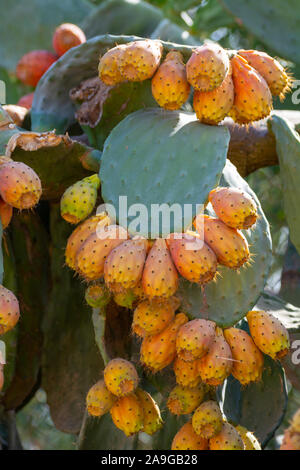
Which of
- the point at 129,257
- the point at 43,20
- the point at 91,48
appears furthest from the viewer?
the point at 43,20

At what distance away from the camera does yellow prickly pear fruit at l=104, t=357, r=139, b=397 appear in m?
1.67

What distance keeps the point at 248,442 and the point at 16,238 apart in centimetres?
82

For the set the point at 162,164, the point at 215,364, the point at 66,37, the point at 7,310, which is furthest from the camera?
the point at 66,37

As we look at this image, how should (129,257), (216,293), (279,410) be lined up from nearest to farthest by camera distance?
1. (129,257)
2. (216,293)
3. (279,410)

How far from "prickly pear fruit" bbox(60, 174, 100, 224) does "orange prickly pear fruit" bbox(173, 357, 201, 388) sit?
35 cm

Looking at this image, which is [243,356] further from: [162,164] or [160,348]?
[162,164]

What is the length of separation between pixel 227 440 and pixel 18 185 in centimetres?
61

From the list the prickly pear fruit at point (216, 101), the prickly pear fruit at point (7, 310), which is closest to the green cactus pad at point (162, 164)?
the prickly pear fruit at point (216, 101)

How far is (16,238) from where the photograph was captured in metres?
2.16

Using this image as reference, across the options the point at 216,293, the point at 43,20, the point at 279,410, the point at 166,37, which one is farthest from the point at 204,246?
the point at 43,20

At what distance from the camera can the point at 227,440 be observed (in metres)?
1.60

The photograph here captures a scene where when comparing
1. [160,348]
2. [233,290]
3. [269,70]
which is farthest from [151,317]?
[269,70]

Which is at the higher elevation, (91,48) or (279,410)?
(91,48)

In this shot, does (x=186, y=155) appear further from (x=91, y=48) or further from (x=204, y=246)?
(x=91, y=48)
